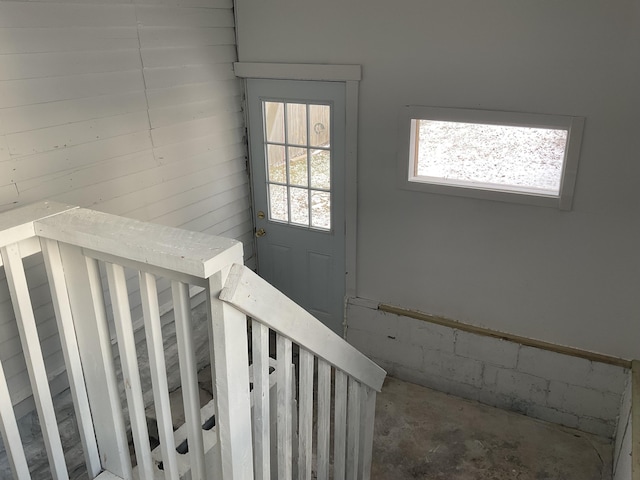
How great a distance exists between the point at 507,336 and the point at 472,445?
75cm

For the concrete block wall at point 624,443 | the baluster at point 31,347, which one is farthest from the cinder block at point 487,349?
the baluster at point 31,347

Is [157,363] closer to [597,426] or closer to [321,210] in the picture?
[321,210]

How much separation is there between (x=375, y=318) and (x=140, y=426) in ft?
9.09

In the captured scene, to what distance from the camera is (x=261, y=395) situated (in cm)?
137

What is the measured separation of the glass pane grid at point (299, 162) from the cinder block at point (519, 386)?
1.62 m

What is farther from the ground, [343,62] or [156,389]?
[343,62]

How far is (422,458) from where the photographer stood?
11.0 ft

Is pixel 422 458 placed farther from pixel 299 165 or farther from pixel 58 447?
pixel 58 447

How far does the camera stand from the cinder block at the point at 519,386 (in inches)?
141

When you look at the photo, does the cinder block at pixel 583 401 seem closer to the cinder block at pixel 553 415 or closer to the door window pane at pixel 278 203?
the cinder block at pixel 553 415

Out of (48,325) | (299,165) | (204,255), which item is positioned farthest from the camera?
(299,165)

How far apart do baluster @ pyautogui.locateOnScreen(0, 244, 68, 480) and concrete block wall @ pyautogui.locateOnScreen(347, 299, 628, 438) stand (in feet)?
8.95

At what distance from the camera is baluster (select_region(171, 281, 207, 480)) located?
116 centimetres

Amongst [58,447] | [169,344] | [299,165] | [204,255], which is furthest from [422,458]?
[204,255]
